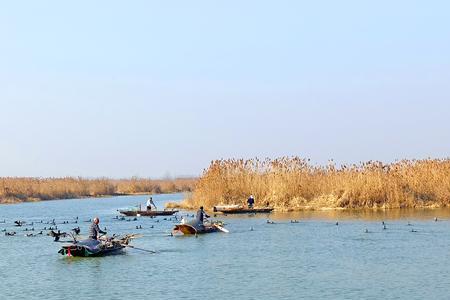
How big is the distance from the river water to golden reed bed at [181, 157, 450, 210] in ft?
27.3

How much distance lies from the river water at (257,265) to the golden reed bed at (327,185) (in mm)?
8319

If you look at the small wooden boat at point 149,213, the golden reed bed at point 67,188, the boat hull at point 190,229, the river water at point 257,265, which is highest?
the golden reed bed at point 67,188

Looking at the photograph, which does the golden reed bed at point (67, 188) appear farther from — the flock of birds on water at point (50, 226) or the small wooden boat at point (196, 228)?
the small wooden boat at point (196, 228)

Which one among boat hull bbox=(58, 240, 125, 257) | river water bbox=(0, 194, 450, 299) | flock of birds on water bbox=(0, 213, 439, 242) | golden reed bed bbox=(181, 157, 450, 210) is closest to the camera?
river water bbox=(0, 194, 450, 299)

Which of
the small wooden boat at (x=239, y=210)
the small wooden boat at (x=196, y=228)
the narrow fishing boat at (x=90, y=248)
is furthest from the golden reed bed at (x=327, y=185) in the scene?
the narrow fishing boat at (x=90, y=248)

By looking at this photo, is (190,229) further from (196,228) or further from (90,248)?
(90,248)

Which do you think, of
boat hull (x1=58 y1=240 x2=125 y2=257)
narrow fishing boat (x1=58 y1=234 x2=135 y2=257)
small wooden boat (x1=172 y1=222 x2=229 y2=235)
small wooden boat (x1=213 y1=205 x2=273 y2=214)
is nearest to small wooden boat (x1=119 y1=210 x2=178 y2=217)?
small wooden boat (x1=213 y1=205 x2=273 y2=214)

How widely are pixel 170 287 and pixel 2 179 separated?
76636 mm

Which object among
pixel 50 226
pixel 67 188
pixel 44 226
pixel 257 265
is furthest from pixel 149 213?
pixel 67 188

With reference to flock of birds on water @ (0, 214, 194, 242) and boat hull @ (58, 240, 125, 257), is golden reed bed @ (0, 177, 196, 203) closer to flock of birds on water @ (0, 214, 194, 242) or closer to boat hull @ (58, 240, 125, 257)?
flock of birds on water @ (0, 214, 194, 242)

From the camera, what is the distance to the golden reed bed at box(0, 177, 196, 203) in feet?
296

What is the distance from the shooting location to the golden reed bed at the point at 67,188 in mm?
90312

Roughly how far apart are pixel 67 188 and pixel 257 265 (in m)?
73.3

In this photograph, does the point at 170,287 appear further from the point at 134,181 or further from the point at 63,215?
the point at 134,181
